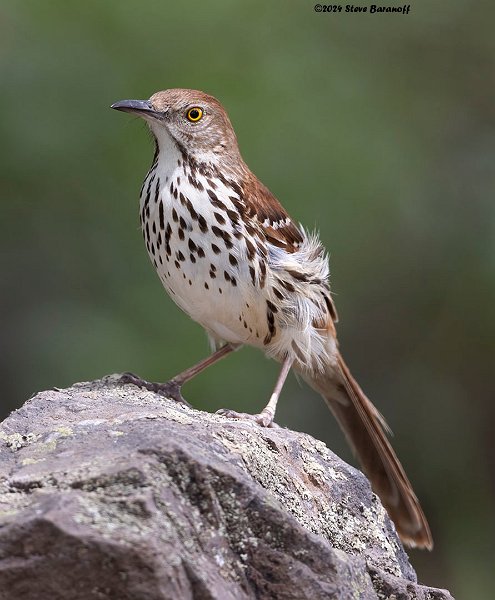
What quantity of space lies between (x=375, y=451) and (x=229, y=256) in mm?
1317

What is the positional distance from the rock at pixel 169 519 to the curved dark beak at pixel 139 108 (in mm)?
1634

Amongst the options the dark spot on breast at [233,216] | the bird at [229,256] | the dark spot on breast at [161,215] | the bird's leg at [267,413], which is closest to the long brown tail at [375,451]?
the bird at [229,256]

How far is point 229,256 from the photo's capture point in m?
4.44

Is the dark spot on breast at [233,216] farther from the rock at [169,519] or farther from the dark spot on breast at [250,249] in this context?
the rock at [169,519]

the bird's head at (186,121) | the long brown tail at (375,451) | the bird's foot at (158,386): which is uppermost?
the bird's head at (186,121)

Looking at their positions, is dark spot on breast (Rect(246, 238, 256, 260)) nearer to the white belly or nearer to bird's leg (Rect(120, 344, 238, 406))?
Answer: the white belly

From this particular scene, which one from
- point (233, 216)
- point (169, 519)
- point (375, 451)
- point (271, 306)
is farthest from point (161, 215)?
point (169, 519)

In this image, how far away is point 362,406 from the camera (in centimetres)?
525

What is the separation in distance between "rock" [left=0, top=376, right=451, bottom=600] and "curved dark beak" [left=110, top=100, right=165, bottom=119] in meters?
1.63

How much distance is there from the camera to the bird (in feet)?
14.6

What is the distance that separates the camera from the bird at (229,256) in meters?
4.46

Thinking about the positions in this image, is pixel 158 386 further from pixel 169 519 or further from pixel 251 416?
pixel 169 519

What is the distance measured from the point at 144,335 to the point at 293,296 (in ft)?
5.98

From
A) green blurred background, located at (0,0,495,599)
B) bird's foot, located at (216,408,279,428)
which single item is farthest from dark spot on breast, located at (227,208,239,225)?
green blurred background, located at (0,0,495,599)
